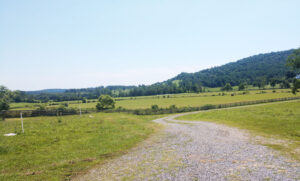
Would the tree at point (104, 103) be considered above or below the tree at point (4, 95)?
below

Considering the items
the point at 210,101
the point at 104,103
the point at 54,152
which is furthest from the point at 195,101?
the point at 54,152

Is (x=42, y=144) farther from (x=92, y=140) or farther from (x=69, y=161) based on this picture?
(x=69, y=161)

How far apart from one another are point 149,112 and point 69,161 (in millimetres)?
52983

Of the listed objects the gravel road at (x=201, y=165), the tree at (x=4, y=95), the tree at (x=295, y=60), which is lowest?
the gravel road at (x=201, y=165)

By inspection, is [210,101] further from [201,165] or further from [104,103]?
[201,165]

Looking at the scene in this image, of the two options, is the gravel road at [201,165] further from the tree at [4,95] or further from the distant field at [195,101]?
the distant field at [195,101]

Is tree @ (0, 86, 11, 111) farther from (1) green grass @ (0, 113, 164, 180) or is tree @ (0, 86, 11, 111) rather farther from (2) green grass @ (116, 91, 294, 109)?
(1) green grass @ (0, 113, 164, 180)

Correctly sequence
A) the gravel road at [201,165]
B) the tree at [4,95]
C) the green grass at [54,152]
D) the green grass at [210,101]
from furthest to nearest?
the green grass at [210,101] < the tree at [4,95] < the green grass at [54,152] < the gravel road at [201,165]

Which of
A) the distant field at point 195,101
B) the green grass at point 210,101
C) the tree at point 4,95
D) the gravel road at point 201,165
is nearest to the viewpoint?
the gravel road at point 201,165

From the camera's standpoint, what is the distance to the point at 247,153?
12359 mm

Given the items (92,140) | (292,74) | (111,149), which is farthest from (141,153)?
(292,74)

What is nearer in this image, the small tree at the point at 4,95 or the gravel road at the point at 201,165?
the gravel road at the point at 201,165

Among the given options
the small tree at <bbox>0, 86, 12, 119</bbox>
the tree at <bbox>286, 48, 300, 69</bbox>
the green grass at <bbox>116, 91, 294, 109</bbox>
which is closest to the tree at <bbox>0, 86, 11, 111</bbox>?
the small tree at <bbox>0, 86, 12, 119</bbox>

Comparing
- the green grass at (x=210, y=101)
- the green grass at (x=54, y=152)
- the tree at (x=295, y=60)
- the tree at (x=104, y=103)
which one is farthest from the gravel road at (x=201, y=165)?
the tree at (x=104, y=103)
